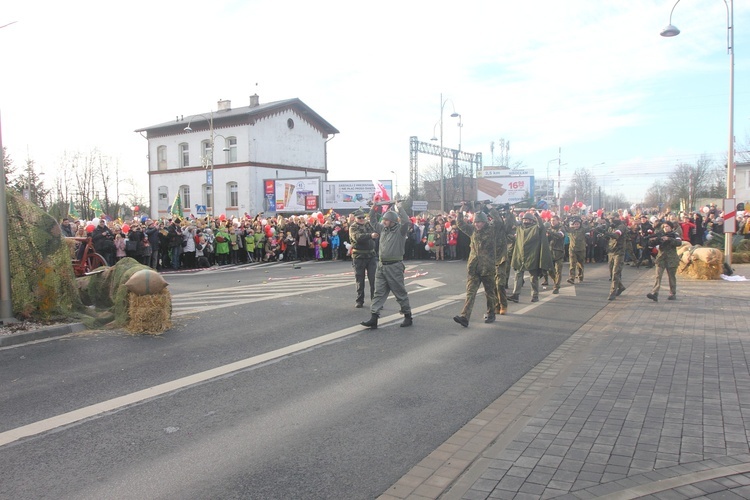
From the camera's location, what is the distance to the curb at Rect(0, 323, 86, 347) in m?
8.09

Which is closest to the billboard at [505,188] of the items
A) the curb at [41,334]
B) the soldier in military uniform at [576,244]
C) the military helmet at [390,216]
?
the soldier in military uniform at [576,244]

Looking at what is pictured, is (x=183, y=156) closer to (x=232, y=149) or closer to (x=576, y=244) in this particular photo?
(x=232, y=149)

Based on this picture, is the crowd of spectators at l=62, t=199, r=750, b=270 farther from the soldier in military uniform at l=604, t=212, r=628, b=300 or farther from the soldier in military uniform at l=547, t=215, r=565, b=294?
the soldier in military uniform at l=604, t=212, r=628, b=300


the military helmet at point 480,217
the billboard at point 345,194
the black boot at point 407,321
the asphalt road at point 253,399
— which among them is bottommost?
the asphalt road at point 253,399

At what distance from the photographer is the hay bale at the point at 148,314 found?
28.3ft

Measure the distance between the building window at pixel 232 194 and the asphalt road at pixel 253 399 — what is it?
1480 inches

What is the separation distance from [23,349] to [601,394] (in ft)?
23.9

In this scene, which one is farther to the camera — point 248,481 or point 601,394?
point 601,394

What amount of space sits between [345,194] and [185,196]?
15.1 meters

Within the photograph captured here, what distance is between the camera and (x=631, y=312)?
1052 cm

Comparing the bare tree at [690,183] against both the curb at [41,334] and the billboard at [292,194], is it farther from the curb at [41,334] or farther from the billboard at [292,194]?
the curb at [41,334]

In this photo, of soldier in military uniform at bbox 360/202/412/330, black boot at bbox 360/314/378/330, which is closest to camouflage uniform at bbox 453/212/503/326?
soldier in military uniform at bbox 360/202/412/330

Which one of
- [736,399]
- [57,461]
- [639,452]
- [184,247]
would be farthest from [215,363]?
[184,247]

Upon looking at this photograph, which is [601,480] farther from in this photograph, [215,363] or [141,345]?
[141,345]
